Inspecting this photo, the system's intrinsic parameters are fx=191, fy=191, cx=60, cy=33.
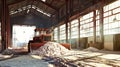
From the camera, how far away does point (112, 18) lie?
1489 cm

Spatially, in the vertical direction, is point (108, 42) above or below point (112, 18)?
below

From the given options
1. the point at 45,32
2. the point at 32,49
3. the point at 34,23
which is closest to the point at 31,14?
the point at 34,23

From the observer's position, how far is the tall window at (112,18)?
14.2 meters

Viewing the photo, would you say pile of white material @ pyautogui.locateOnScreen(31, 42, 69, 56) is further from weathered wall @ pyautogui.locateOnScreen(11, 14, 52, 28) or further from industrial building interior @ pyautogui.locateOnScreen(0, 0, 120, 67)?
weathered wall @ pyautogui.locateOnScreen(11, 14, 52, 28)

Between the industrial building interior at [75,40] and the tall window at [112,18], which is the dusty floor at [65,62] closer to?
the industrial building interior at [75,40]

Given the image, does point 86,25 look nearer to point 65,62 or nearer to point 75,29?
point 75,29

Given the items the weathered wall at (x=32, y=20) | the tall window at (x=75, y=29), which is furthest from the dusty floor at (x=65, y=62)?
the weathered wall at (x=32, y=20)

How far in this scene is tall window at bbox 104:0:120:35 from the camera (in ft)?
46.6

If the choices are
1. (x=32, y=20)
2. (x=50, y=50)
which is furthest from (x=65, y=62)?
(x=32, y=20)

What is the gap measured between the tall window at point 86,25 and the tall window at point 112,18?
9.85 ft

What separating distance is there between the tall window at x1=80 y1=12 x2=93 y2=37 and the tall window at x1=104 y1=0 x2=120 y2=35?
300 centimetres

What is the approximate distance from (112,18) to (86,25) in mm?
5272

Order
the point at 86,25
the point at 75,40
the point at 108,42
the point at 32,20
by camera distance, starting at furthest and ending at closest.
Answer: the point at 32,20 < the point at 75,40 < the point at 86,25 < the point at 108,42

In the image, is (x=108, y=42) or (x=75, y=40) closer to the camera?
(x=108, y=42)
